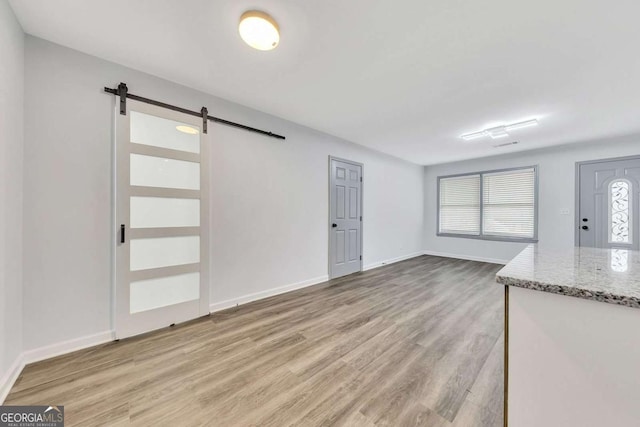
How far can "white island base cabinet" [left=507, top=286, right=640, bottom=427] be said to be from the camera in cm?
79

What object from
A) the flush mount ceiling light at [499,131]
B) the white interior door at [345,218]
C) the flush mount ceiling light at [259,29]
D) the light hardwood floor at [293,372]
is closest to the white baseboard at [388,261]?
the white interior door at [345,218]

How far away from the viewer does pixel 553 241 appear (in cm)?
497

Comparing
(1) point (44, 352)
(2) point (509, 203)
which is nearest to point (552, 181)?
(2) point (509, 203)

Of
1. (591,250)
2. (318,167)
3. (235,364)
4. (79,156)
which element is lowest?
(235,364)

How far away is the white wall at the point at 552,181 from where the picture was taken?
447cm

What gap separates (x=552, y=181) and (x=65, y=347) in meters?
7.86

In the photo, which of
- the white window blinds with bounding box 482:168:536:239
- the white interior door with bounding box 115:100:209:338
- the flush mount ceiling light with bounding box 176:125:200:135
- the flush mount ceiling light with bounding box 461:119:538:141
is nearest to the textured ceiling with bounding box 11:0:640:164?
the flush mount ceiling light with bounding box 461:119:538:141

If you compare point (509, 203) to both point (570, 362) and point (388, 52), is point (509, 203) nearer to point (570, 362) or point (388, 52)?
point (388, 52)

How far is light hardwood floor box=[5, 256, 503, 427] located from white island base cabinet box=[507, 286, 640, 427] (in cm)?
64

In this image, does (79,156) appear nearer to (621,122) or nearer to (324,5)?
(324,5)

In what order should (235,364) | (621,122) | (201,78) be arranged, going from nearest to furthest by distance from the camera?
(235,364) → (201,78) → (621,122)

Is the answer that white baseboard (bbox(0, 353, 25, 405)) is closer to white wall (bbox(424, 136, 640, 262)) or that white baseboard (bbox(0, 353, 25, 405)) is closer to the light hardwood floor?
the light hardwood floor

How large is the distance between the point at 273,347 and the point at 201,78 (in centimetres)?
281

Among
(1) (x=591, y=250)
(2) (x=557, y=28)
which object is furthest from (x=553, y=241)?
(2) (x=557, y=28)
